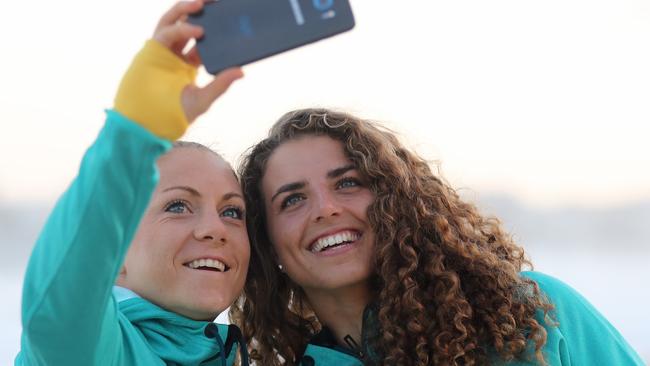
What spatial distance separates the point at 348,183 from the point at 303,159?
7.6 inches

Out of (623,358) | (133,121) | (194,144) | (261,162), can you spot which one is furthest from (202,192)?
(623,358)

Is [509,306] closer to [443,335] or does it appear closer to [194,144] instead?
[443,335]

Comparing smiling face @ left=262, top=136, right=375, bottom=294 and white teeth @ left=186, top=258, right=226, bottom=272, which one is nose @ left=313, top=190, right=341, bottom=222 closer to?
smiling face @ left=262, top=136, right=375, bottom=294

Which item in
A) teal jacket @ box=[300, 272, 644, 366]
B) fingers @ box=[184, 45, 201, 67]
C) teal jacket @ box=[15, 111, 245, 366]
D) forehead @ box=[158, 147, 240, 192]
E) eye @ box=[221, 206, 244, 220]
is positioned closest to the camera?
teal jacket @ box=[15, 111, 245, 366]

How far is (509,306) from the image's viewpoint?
2.82 metres

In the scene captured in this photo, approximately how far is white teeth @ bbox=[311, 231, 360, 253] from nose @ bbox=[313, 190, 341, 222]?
0.24 ft

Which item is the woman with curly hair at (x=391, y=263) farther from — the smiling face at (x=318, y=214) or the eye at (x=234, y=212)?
the eye at (x=234, y=212)

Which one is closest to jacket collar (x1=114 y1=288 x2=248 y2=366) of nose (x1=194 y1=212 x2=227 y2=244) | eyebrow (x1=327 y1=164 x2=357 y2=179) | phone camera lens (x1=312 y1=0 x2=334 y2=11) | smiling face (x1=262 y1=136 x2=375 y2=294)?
nose (x1=194 y1=212 x2=227 y2=244)

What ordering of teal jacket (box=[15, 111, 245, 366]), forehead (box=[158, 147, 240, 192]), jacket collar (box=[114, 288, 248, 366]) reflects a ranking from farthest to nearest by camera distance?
forehead (box=[158, 147, 240, 192])
jacket collar (box=[114, 288, 248, 366])
teal jacket (box=[15, 111, 245, 366])

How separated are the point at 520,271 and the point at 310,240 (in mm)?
798

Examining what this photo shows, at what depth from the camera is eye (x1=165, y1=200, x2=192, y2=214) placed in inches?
112

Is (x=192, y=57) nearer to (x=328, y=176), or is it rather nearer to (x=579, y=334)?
(x=328, y=176)

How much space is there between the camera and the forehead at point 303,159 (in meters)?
3.08

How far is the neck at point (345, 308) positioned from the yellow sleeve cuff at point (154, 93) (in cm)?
146
